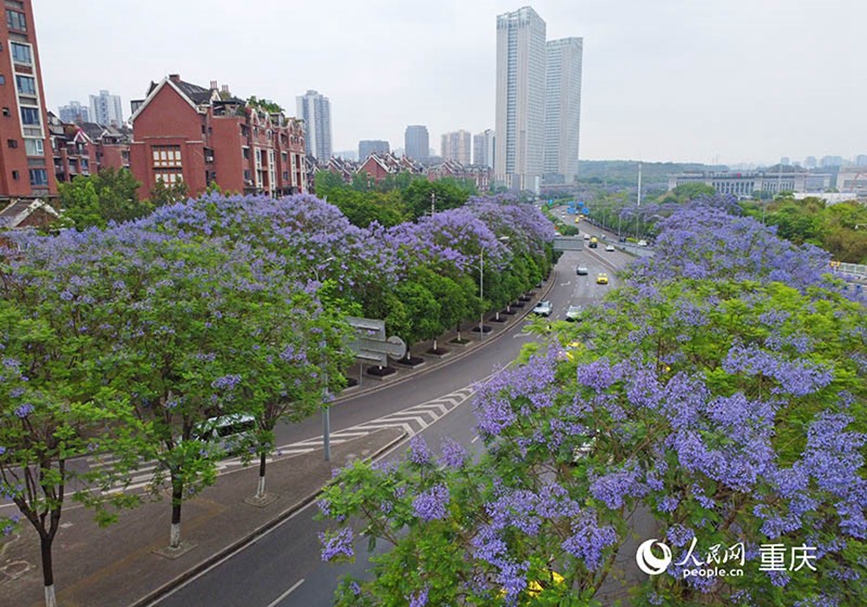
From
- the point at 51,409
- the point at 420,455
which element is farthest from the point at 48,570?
the point at 420,455

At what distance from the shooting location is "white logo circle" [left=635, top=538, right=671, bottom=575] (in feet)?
26.2

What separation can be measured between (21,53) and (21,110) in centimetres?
402

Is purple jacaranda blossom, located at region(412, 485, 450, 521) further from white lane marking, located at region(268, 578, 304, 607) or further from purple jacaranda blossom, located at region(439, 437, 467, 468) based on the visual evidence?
white lane marking, located at region(268, 578, 304, 607)

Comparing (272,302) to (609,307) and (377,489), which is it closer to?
(377,489)

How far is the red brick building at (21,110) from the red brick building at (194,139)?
816cm

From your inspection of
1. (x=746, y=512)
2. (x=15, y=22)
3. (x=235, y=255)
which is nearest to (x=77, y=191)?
(x=15, y=22)

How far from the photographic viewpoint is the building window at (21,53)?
40.8 metres

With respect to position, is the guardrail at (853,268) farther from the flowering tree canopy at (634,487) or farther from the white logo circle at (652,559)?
the white logo circle at (652,559)

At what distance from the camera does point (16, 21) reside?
41062 millimetres

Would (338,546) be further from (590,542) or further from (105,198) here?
(105,198)

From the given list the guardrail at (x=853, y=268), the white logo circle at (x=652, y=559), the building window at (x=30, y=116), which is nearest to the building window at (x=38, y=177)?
the building window at (x=30, y=116)

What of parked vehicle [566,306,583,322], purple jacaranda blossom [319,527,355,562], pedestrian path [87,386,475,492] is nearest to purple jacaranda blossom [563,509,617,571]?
purple jacaranda blossom [319,527,355,562]

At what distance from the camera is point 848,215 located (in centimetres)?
5641

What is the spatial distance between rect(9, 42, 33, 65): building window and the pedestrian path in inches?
1403
